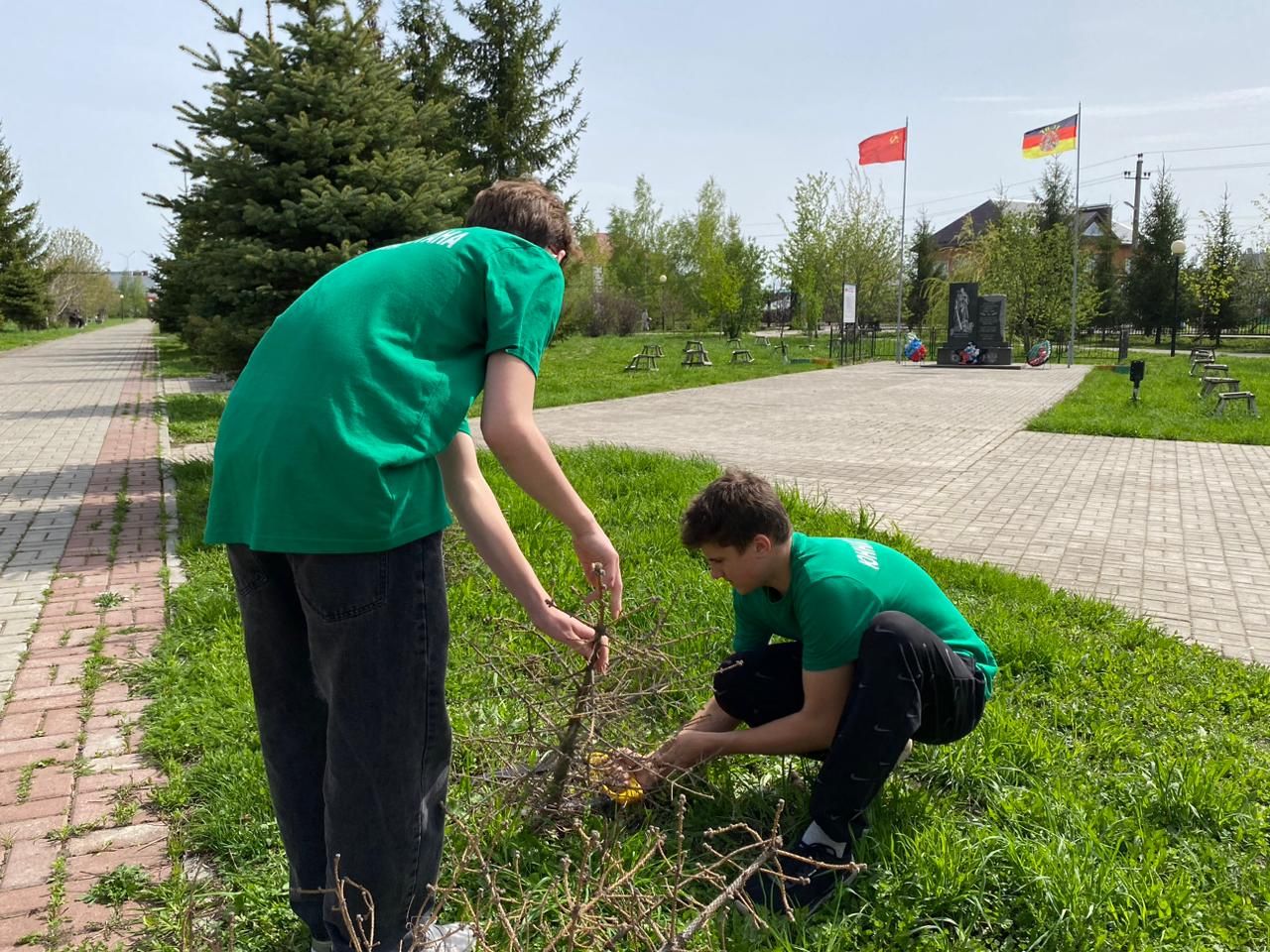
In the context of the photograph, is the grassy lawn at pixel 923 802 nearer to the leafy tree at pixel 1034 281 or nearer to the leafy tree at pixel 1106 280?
the leafy tree at pixel 1034 281

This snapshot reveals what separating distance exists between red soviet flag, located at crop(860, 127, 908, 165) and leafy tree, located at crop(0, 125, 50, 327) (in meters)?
33.8

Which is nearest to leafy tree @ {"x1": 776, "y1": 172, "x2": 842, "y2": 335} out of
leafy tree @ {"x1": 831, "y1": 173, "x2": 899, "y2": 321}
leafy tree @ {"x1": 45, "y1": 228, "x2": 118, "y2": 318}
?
leafy tree @ {"x1": 831, "y1": 173, "x2": 899, "y2": 321}

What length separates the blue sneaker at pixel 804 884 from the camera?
7.43 ft

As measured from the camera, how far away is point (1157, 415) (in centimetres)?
1305

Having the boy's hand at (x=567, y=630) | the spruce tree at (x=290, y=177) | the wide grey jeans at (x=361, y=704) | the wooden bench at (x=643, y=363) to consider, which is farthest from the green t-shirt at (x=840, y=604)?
the wooden bench at (x=643, y=363)

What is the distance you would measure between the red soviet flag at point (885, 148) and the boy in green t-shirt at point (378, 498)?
3241cm

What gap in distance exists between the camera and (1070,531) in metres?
6.50

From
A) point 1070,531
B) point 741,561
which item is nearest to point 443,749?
point 741,561

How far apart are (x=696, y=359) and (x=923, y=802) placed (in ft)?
77.8

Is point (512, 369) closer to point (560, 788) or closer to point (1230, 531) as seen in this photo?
point (560, 788)

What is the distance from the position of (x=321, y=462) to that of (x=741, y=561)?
1170 millimetres

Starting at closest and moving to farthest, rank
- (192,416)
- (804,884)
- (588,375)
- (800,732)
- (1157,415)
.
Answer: (804,884)
(800,732)
(1157,415)
(192,416)
(588,375)

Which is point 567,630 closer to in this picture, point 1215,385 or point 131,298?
point 1215,385

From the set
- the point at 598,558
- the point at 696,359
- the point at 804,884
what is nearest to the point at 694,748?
the point at 804,884
